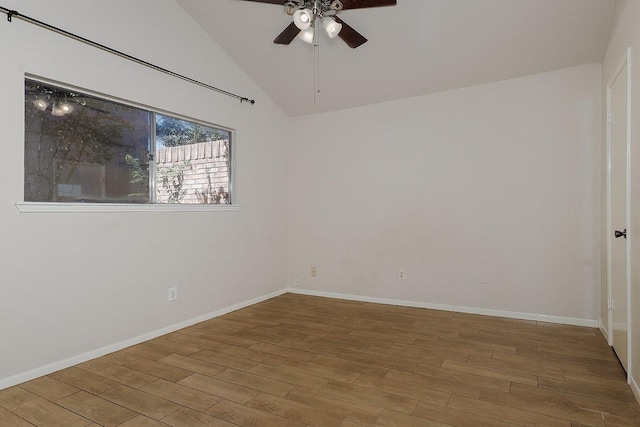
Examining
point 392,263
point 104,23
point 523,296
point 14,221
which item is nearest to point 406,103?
point 392,263

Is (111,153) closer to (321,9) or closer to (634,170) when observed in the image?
(321,9)

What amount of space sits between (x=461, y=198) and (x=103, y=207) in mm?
3389

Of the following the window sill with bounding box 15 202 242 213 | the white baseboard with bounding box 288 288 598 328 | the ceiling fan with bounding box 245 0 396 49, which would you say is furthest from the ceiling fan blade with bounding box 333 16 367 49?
the white baseboard with bounding box 288 288 598 328

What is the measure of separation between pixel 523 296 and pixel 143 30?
4304 millimetres

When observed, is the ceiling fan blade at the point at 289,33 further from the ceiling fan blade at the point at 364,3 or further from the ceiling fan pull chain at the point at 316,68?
the ceiling fan pull chain at the point at 316,68

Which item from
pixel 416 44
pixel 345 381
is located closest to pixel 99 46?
pixel 416 44

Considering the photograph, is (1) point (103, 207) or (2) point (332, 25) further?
(1) point (103, 207)

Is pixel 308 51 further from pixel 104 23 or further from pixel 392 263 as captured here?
pixel 392 263

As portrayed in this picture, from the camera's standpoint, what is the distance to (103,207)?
9.12 feet

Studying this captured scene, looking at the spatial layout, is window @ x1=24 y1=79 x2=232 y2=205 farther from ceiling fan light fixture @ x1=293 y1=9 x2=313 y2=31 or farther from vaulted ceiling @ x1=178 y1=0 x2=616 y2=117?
ceiling fan light fixture @ x1=293 y1=9 x2=313 y2=31

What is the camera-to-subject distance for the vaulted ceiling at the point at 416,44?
293cm

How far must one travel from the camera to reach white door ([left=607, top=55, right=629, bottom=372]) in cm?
240

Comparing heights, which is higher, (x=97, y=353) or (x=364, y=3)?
(x=364, y=3)

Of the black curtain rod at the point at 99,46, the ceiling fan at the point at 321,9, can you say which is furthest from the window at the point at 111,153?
the ceiling fan at the point at 321,9
